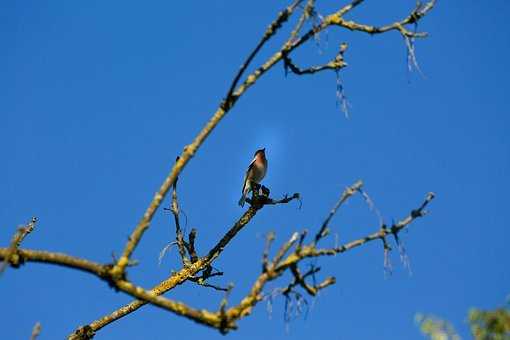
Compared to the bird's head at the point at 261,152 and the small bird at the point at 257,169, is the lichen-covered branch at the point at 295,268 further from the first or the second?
the bird's head at the point at 261,152

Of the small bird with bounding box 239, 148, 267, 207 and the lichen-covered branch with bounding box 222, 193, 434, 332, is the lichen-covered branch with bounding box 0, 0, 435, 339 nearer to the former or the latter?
the lichen-covered branch with bounding box 222, 193, 434, 332

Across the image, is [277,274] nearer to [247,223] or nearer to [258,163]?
[247,223]

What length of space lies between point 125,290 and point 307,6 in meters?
2.33

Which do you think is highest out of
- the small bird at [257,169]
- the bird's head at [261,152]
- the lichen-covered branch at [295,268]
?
the bird's head at [261,152]

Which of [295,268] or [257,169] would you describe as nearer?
[295,268]

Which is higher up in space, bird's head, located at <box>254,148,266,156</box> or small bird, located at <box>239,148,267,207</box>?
bird's head, located at <box>254,148,266,156</box>

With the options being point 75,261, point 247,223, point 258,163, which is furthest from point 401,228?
point 258,163

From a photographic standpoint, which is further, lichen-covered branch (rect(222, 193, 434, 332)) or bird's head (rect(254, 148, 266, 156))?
bird's head (rect(254, 148, 266, 156))

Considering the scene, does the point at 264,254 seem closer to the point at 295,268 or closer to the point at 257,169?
the point at 295,268

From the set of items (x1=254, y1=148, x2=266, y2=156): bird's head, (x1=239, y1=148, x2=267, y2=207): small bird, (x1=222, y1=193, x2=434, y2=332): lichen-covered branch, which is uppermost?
(x1=254, y1=148, x2=266, y2=156): bird's head

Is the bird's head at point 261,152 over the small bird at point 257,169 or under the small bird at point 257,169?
over

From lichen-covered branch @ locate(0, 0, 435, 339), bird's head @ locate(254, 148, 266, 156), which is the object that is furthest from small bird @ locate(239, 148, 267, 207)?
lichen-covered branch @ locate(0, 0, 435, 339)

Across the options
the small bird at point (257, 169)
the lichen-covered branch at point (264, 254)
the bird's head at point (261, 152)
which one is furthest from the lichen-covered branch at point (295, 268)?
the bird's head at point (261, 152)

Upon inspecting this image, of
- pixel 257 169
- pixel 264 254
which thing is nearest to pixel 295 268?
pixel 264 254
